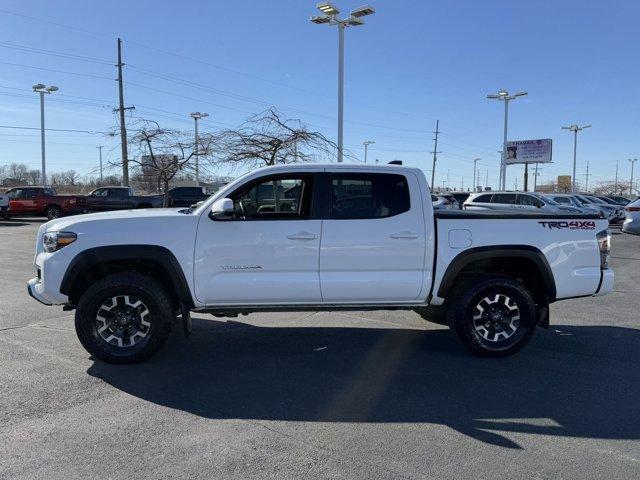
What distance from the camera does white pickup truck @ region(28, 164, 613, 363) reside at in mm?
5125

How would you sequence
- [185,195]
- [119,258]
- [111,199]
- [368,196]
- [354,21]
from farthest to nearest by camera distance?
[185,195] → [111,199] → [354,21] → [368,196] → [119,258]

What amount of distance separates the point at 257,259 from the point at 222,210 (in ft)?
1.94

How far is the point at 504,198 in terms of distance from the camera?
2333 cm

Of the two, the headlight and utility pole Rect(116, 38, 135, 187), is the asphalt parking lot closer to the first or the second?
the headlight

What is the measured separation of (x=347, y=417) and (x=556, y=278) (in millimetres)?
2818

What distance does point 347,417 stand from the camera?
159 inches

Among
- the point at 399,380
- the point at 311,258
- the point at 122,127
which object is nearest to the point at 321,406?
the point at 399,380

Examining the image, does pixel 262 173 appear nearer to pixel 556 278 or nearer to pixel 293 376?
pixel 293 376

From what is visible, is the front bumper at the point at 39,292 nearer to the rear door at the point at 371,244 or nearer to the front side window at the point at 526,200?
the rear door at the point at 371,244

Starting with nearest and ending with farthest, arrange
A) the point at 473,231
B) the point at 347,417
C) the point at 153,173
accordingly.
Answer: the point at 347,417 < the point at 473,231 < the point at 153,173

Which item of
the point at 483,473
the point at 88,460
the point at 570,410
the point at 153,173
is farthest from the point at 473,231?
the point at 153,173

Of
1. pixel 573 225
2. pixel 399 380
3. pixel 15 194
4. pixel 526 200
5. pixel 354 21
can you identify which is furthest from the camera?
pixel 15 194

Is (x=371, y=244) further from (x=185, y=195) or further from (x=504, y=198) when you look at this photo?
(x=185, y=195)

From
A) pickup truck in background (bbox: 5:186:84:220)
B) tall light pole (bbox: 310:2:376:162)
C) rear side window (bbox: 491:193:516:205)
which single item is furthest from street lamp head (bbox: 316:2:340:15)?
pickup truck in background (bbox: 5:186:84:220)
